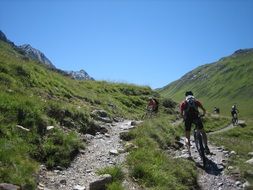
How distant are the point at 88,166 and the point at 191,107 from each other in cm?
603

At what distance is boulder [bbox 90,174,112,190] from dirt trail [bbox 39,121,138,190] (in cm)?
31

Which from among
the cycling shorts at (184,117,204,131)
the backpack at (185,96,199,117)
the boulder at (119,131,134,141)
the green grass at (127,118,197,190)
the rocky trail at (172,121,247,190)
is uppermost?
the backpack at (185,96,199,117)

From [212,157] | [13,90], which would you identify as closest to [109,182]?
[212,157]

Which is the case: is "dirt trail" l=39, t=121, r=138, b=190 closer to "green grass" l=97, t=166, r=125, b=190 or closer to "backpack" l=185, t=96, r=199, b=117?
"green grass" l=97, t=166, r=125, b=190

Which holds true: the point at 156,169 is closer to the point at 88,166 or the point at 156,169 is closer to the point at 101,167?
the point at 101,167

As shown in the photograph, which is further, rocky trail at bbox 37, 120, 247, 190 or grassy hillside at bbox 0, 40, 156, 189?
rocky trail at bbox 37, 120, 247, 190

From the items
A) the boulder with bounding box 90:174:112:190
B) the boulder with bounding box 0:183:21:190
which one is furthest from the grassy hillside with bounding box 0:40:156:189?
the boulder with bounding box 90:174:112:190

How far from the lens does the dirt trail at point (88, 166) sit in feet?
36.7

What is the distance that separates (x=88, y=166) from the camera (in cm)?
1312

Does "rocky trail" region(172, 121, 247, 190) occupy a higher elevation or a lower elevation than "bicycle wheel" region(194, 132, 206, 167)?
lower

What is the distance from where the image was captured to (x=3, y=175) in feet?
32.3

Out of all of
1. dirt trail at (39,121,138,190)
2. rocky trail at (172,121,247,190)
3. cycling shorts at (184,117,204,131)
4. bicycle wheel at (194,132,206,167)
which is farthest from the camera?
cycling shorts at (184,117,204,131)

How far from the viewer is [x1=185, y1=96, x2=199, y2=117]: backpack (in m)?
16.4

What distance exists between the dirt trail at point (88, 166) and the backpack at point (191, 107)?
362cm
